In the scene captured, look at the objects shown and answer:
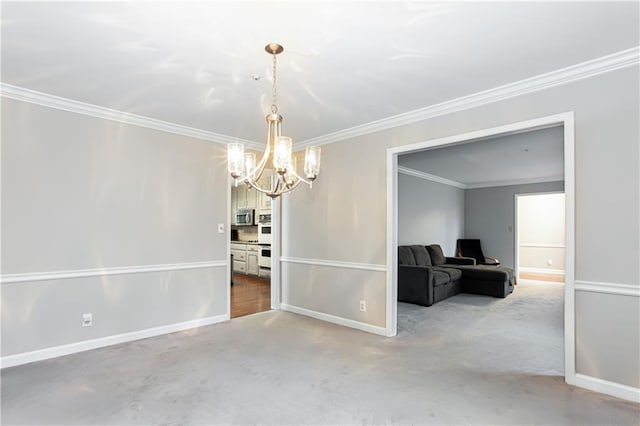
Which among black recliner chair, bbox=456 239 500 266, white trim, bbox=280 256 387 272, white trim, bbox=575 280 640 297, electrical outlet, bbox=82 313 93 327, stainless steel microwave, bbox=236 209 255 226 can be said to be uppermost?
stainless steel microwave, bbox=236 209 255 226

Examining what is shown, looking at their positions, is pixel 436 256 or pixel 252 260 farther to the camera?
pixel 252 260

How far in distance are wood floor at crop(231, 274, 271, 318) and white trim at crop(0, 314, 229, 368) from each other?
1.96 feet

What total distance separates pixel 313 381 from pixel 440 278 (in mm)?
3514

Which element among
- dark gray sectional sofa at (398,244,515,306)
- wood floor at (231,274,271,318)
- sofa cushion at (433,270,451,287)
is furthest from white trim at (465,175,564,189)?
wood floor at (231,274,271,318)

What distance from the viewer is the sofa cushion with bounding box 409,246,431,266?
6.20 meters

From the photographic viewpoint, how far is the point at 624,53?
7.78 feet

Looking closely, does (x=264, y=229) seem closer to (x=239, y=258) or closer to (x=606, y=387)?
(x=239, y=258)

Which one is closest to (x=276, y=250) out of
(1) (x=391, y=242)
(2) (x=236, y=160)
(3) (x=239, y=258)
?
(1) (x=391, y=242)

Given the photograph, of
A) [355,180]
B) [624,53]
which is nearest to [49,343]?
[355,180]

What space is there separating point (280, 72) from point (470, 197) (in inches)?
298

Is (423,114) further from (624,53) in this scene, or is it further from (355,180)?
(624,53)

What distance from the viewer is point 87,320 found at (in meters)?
3.37

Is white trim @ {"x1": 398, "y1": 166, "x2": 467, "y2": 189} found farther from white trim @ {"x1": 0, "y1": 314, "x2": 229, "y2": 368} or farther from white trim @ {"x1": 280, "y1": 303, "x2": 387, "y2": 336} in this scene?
white trim @ {"x1": 0, "y1": 314, "x2": 229, "y2": 368}

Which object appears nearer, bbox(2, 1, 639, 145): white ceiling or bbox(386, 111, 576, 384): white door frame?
bbox(2, 1, 639, 145): white ceiling
